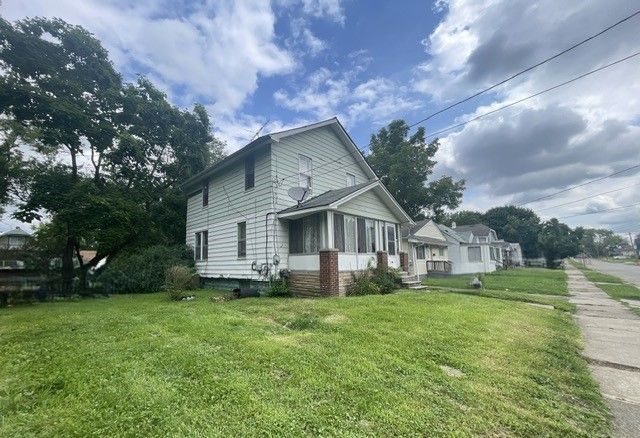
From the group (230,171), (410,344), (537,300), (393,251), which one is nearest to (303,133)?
(230,171)

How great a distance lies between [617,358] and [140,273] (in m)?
17.0

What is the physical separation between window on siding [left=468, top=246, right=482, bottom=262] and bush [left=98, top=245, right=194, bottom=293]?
94.6 feet

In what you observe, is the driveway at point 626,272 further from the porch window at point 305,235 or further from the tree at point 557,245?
Answer: the porch window at point 305,235

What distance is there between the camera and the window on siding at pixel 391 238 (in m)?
14.6

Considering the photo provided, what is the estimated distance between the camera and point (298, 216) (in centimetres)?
1193

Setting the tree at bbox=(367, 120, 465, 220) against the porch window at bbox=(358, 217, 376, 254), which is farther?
the tree at bbox=(367, 120, 465, 220)

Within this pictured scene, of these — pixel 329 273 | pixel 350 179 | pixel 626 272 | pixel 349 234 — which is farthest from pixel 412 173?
pixel 329 273

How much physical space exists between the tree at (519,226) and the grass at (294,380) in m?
61.2

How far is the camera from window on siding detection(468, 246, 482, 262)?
32.3 m

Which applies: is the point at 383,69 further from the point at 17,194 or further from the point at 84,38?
A: the point at 17,194

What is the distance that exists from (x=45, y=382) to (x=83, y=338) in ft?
6.81

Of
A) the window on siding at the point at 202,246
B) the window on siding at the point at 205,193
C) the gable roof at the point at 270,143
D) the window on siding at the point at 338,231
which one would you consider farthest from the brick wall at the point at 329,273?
the window on siding at the point at 205,193

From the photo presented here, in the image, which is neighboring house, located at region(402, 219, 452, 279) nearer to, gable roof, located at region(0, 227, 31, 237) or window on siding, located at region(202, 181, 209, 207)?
window on siding, located at region(202, 181, 209, 207)

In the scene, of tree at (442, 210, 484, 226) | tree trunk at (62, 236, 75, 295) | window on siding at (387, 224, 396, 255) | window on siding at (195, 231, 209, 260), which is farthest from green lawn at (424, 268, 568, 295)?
tree at (442, 210, 484, 226)
